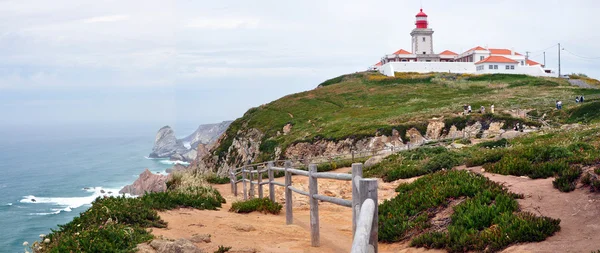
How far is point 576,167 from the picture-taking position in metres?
8.84

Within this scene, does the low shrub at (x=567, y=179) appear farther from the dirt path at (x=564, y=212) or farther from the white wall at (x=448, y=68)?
the white wall at (x=448, y=68)

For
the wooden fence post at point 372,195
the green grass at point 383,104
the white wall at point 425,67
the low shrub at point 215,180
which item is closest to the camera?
the wooden fence post at point 372,195

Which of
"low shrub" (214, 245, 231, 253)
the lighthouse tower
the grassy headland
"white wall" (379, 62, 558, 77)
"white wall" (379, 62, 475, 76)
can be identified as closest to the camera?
"low shrub" (214, 245, 231, 253)

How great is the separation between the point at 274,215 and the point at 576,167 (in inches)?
262

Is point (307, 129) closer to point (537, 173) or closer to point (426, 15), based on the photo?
point (537, 173)

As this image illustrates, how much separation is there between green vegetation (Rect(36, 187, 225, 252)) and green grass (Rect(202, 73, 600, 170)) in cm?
3183

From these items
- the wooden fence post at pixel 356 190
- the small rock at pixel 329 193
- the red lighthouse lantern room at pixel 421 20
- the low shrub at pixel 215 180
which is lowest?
the low shrub at pixel 215 180

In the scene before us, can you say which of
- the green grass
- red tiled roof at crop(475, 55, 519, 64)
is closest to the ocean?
the green grass

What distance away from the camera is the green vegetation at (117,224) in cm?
662

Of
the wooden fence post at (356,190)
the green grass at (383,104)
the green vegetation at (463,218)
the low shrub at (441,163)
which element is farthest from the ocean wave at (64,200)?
the wooden fence post at (356,190)

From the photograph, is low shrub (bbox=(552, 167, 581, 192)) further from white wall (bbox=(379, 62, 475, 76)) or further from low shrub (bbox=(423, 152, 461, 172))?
white wall (bbox=(379, 62, 475, 76))

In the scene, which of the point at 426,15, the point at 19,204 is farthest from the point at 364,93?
the point at 19,204

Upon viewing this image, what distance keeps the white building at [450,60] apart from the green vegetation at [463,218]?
78.8 meters

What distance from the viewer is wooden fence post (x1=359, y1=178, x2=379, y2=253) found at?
5.40 m
